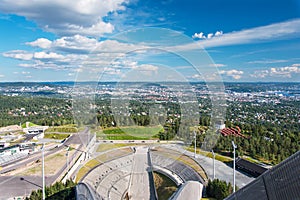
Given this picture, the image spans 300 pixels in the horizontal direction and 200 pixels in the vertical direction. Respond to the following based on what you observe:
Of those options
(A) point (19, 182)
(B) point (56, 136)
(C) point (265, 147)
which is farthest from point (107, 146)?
(C) point (265, 147)

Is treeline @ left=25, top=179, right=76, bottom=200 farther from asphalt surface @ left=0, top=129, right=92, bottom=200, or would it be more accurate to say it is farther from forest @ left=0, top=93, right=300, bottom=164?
forest @ left=0, top=93, right=300, bottom=164

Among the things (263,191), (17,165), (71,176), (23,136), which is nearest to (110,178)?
(71,176)

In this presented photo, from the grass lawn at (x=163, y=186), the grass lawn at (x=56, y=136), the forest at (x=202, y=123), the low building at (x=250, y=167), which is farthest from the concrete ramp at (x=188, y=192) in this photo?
the grass lawn at (x=56, y=136)

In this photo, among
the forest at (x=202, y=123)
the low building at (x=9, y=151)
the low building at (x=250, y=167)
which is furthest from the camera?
the low building at (x=9, y=151)

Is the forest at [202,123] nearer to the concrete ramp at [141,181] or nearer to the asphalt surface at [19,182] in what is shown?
the concrete ramp at [141,181]

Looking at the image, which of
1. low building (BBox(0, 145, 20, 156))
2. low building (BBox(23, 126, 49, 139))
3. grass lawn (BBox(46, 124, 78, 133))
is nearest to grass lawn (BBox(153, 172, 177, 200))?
low building (BBox(0, 145, 20, 156))
